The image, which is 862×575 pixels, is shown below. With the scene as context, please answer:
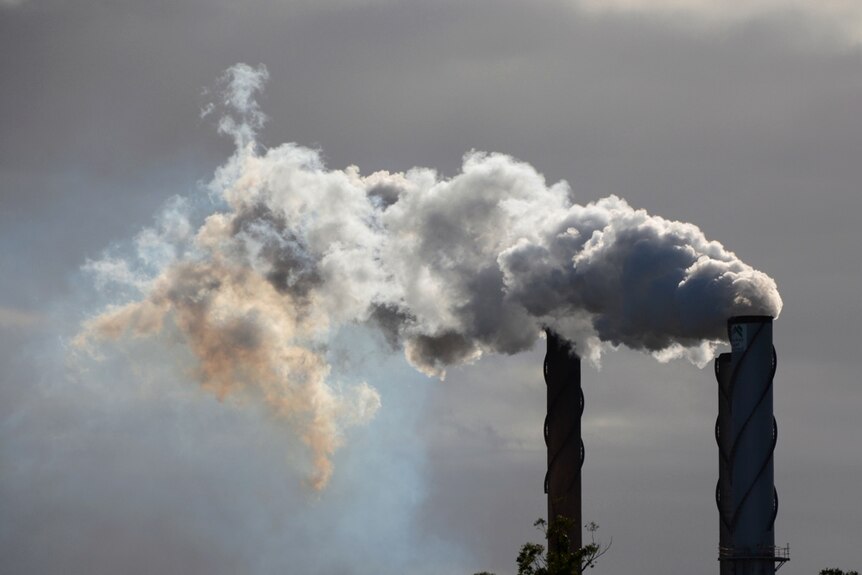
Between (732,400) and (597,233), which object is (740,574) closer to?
(732,400)

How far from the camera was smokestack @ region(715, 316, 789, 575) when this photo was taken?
411 ft

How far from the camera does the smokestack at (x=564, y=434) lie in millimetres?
139125

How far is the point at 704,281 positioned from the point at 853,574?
20.6m

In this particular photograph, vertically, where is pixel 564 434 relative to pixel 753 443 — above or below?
above

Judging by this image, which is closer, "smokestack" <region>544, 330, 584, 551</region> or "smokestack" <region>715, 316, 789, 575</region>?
"smokestack" <region>715, 316, 789, 575</region>

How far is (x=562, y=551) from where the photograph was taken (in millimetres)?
124812

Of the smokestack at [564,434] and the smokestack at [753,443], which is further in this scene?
the smokestack at [564,434]

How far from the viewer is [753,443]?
411 ft

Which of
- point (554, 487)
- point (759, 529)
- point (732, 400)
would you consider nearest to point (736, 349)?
point (732, 400)

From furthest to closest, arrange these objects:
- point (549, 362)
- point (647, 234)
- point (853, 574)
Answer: point (549, 362)
point (647, 234)
point (853, 574)

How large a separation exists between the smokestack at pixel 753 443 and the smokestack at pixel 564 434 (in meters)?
15.6

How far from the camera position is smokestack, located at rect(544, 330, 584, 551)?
13912 cm

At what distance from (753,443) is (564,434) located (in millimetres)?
17764

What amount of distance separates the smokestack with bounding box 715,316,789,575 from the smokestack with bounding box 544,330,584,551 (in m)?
15.6
